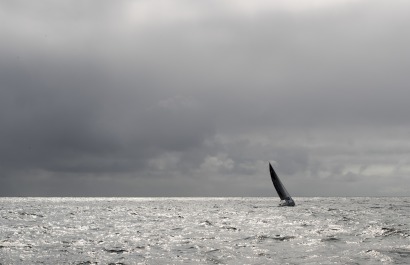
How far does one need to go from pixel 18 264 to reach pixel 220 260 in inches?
405

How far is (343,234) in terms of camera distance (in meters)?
38.1

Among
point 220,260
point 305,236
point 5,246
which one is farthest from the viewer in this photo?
point 305,236

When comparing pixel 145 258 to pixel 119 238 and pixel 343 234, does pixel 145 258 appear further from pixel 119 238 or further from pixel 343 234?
pixel 343 234

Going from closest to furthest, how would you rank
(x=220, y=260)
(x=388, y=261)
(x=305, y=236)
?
(x=388, y=261) < (x=220, y=260) < (x=305, y=236)

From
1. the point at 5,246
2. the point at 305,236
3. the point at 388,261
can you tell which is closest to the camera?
the point at 388,261

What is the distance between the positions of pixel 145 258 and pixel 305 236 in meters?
15.2

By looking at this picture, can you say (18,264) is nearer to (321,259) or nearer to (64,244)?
(64,244)

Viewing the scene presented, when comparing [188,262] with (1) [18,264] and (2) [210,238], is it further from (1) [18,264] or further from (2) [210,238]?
(2) [210,238]

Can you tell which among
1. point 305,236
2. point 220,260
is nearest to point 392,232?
point 305,236

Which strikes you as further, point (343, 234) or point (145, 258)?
point (343, 234)

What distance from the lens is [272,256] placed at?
26.1 metres

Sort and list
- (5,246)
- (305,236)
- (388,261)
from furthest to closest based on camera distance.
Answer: (305,236) < (5,246) < (388,261)

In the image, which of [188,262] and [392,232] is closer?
[188,262]

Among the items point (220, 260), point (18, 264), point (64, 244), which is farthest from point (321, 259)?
point (64, 244)
